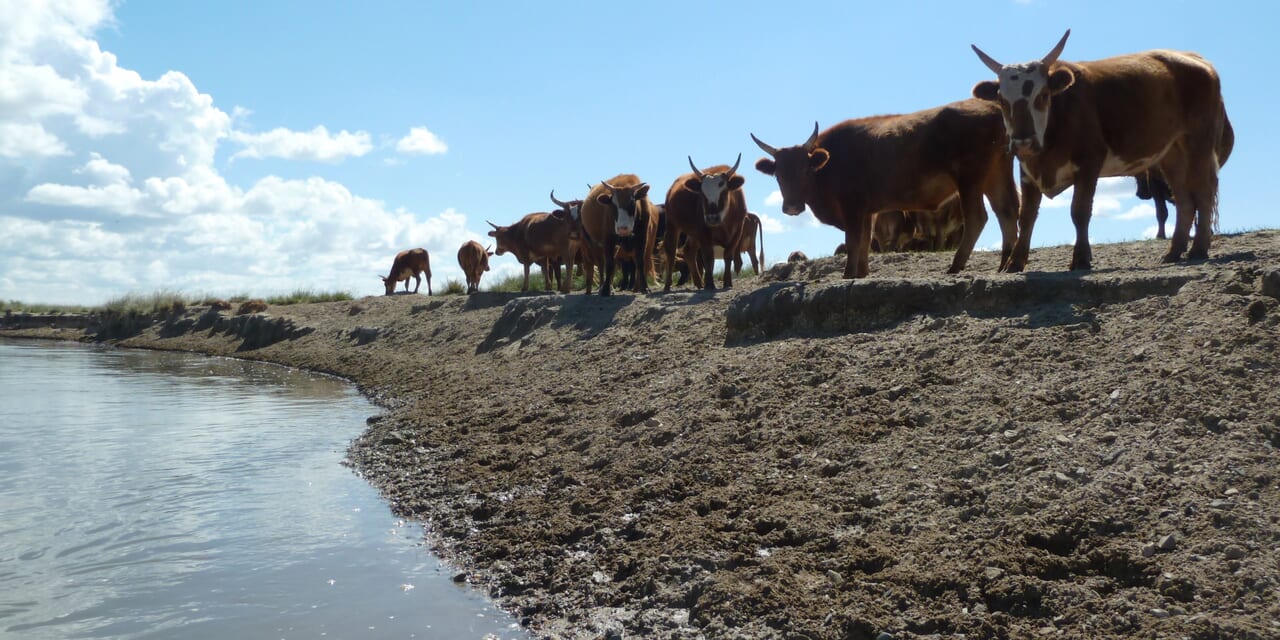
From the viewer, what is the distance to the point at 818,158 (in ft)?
36.4

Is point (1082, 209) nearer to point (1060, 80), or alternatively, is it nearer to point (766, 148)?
point (1060, 80)

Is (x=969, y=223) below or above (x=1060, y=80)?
below

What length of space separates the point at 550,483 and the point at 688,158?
25.1 ft

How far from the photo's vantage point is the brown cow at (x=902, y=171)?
9914 millimetres

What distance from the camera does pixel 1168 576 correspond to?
3.86 metres

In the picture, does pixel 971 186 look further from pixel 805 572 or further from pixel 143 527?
pixel 143 527

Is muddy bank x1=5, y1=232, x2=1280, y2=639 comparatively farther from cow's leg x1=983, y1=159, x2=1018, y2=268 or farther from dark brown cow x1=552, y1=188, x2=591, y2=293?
dark brown cow x1=552, y1=188, x2=591, y2=293

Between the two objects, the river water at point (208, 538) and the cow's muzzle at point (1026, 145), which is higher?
the cow's muzzle at point (1026, 145)

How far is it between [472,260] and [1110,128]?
22.9 m

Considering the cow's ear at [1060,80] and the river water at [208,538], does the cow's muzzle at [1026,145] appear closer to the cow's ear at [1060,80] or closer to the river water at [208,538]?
the cow's ear at [1060,80]

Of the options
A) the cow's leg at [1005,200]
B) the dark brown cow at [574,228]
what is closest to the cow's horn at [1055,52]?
the cow's leg at [1005,200]

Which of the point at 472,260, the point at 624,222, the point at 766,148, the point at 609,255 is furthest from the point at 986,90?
the point at 472,260

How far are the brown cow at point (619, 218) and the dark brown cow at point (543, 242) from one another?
12.7ft

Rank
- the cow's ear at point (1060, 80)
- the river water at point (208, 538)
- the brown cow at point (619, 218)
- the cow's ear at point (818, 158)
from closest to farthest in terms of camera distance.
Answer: the river water at point (208, 538) → the cow's ear at point (1060, 80) → the cow's ear at point (818, 158) → the brown cow at point (619, 218)
